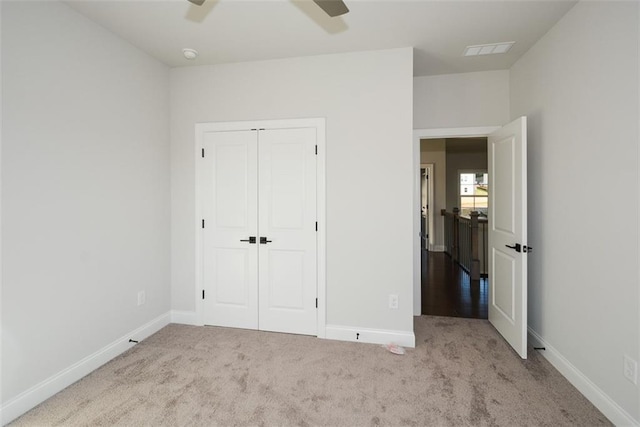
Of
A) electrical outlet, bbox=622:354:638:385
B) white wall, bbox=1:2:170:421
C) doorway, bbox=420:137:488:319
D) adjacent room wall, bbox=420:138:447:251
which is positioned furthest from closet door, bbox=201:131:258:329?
adjacent room wall, bbox=420:138:447:251

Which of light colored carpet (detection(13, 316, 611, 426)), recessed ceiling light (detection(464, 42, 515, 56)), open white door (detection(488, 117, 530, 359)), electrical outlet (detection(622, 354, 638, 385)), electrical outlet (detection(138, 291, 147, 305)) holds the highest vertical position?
recessed ceiling light (detection(464, 42, 515, 56))

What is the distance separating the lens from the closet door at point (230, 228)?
312 cm

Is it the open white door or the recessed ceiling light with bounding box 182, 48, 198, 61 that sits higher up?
the recessed ceiling light with bounding box 182, 48, 198, 61

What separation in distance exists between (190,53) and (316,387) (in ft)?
9.72

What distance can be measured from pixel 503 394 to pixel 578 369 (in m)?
0.58

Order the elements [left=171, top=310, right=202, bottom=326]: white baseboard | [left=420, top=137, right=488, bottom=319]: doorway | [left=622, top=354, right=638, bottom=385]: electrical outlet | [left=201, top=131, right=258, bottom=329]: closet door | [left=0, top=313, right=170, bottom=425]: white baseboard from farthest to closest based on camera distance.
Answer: [left=420, top=137, right=488, bottom=319]: doorway → [left=171, top=310, right=202, bottom=326]: white baseboard → [left=201, top=131, right=258, bottom=329]: closet door → [left=0, top=313, right=170, bottom=425]: white baseboard → [left=622, top=354, right=638, bottom=385]: electrical outlet

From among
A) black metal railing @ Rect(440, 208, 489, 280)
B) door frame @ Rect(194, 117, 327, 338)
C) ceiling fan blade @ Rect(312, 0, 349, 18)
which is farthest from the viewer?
black metal railing @ Rect(440, 208, 489, 280)

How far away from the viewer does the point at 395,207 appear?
9.29 feet

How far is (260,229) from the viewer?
10.2 feet

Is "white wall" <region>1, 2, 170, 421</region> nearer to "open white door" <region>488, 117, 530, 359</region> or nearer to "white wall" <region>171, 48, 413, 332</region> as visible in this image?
"white wall" <region>171, 48, 413, 332</region>

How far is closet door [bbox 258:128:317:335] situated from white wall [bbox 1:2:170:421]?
42.0 inches

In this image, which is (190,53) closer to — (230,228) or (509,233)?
(230,228)

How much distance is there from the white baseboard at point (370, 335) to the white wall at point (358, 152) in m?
0.04

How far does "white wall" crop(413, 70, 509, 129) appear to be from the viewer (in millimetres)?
3301
